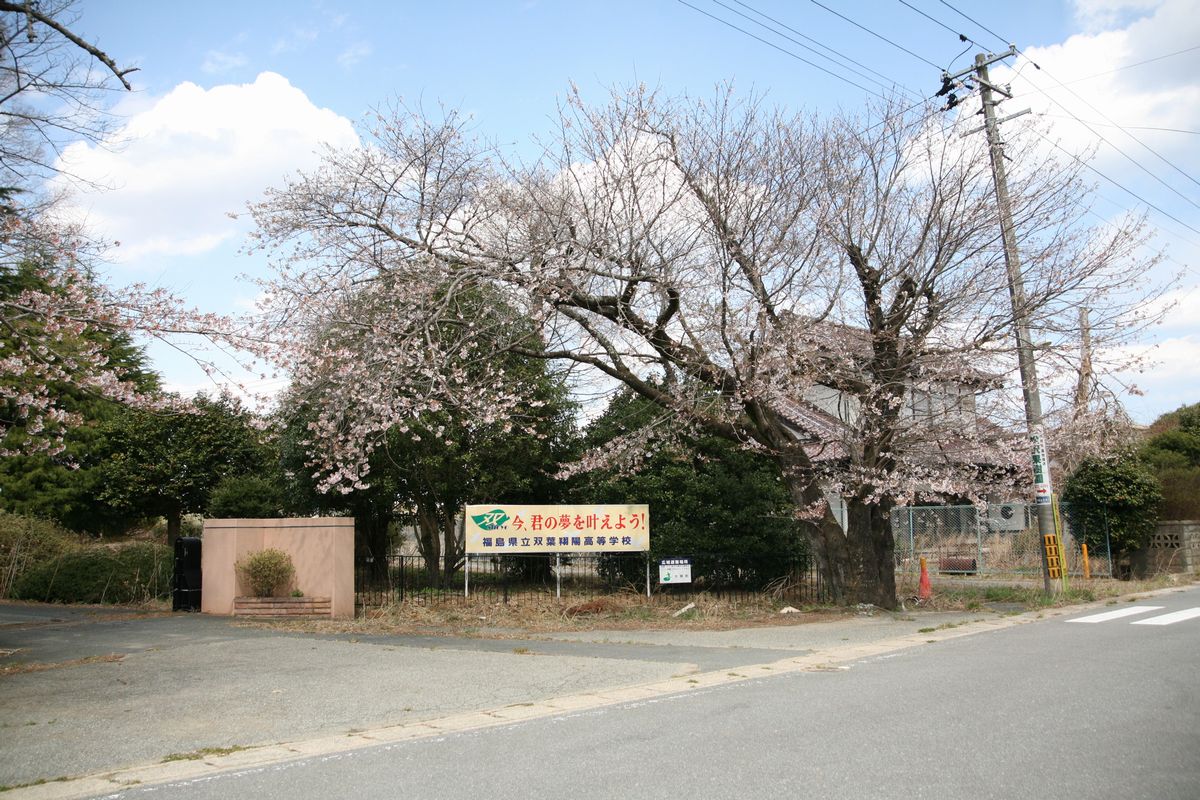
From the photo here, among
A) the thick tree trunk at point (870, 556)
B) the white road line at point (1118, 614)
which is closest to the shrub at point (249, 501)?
the thick tree trunk at point (870, 556)

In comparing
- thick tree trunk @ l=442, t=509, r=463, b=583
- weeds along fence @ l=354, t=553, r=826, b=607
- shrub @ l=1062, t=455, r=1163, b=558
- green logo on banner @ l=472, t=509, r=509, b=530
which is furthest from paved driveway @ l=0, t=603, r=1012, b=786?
shrub @ l=1062, t=455, r=1163, b=558

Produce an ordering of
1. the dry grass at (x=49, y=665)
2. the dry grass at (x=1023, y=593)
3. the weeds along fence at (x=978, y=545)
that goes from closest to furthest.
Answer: the dry grass at (x=49, y=665)
the dry grass at (x=1023, y=593)
the weeds along fence at (x=978, y=545)

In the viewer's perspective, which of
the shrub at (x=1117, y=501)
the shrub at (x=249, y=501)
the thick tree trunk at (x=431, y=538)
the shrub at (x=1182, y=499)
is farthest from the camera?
the shrub at (x=1182, y=499)

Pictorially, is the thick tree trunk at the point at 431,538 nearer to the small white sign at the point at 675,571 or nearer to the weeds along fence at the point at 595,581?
the weeds along fence at the point at 595,581

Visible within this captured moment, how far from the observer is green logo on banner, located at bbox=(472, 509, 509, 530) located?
16703mm

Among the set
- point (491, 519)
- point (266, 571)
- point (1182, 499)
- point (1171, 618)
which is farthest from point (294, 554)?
point (1182, 499)

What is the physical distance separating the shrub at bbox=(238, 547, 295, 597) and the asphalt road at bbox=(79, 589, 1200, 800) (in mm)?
9805

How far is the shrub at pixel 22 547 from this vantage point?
20.4 meters

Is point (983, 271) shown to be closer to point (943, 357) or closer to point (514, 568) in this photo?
point (943, 357)

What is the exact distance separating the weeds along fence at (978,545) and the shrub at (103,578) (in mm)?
17040

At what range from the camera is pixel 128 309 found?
400 inches

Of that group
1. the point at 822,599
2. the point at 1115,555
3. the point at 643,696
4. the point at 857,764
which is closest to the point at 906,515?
the point at 1115,555

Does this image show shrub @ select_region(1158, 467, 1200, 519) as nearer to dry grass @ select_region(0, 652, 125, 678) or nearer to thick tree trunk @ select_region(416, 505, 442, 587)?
thick tree trunk @ select_region(416, 505, 442, 587)

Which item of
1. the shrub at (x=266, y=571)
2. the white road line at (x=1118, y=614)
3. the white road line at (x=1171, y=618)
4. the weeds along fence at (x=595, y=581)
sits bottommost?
the white road line at (x=1118, y=614)
